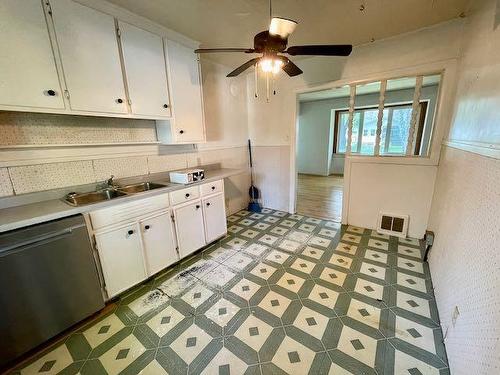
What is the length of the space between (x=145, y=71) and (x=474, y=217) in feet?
9.20

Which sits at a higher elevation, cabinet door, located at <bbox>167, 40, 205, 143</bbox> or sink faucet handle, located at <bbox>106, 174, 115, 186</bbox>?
cabinet door, located at <bbox>167, 40, 205, 143</bbox>

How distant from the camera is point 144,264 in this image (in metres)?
1.96

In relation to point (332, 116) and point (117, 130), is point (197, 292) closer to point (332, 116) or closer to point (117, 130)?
point (117, 130)

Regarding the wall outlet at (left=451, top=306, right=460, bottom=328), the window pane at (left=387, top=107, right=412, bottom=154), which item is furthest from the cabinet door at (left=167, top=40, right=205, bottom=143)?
the window pane at (left=387, top=107, right=412, bottom=154)

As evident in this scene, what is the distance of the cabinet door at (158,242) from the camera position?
1973 mm

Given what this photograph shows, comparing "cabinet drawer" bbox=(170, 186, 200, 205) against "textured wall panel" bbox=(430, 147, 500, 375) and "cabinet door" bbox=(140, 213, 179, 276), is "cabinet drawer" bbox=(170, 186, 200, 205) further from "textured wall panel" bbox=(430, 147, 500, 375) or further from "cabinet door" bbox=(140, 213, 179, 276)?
"textured wall panel" bbox=(430, 147, 500, 375)

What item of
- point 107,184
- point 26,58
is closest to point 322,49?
point 26,58

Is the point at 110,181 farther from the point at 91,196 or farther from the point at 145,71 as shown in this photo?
the point at 145,71

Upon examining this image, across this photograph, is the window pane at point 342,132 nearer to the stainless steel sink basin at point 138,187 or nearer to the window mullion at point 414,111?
the window mullion at point 414,111

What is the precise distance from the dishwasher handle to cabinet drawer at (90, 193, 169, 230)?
19cm

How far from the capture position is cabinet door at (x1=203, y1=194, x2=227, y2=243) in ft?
8.47

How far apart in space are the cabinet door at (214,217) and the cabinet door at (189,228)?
8 cm

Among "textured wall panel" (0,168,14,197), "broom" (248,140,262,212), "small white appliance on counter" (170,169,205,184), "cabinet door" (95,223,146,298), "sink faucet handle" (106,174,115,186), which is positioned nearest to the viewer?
"textured wall panel" (0,168,14,197)

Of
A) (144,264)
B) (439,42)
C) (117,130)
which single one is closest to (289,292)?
(144,264)
